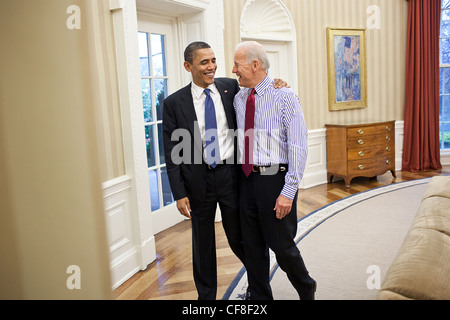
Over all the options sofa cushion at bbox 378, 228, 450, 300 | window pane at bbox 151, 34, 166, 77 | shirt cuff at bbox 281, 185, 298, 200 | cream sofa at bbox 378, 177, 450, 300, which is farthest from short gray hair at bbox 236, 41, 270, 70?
window pane at bbox 151, 34, 166, 77

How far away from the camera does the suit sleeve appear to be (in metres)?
2.21

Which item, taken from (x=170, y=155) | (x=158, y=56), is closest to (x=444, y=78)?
(x=158, y=56)

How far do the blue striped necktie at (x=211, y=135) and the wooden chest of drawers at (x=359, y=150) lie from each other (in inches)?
141

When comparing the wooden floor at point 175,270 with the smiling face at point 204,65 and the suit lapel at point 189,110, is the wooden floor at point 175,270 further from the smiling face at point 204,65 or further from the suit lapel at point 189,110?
the smiling face at point 204,65

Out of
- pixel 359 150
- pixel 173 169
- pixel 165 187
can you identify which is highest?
pixel 173 169

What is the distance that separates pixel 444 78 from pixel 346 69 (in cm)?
192

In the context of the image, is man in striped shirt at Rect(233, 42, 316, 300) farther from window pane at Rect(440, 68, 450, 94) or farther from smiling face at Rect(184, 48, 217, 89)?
window pane at Rect(440, 68, 450, 94)

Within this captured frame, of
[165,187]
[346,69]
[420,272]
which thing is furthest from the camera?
[346,69]

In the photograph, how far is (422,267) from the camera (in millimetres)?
1004

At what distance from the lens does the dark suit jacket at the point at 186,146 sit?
2.20 metres

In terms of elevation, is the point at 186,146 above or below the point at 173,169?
above

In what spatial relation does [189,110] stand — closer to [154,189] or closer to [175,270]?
[175,270]
